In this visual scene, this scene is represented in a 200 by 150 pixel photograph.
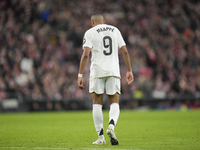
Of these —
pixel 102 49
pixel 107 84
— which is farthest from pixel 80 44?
pixel 107 84

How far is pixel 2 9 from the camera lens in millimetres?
22047

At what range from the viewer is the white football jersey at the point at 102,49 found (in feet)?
21.6

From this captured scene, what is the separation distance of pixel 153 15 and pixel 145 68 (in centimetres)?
511

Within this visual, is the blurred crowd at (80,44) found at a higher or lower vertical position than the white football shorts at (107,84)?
higher

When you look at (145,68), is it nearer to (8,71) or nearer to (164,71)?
(164,71)

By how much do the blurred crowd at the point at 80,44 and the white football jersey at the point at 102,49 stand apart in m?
12.4

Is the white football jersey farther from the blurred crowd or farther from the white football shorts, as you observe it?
the blurred crowd

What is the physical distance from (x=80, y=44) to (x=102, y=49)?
651 inches

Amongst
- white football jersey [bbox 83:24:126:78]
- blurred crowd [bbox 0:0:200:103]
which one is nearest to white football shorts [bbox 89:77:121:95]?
white football jersey [bbox 83:24:126:78]

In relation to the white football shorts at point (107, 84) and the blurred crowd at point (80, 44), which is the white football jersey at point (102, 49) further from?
the blurred crowd at point (80, 44)

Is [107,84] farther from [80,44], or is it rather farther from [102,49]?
[80,44]

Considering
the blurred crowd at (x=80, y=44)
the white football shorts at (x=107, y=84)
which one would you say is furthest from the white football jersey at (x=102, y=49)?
the blurred crowd at (x=80, y=44)

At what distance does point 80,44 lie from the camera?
23078 millimetres

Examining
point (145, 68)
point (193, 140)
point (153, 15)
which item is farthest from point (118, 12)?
point (193, 140)
